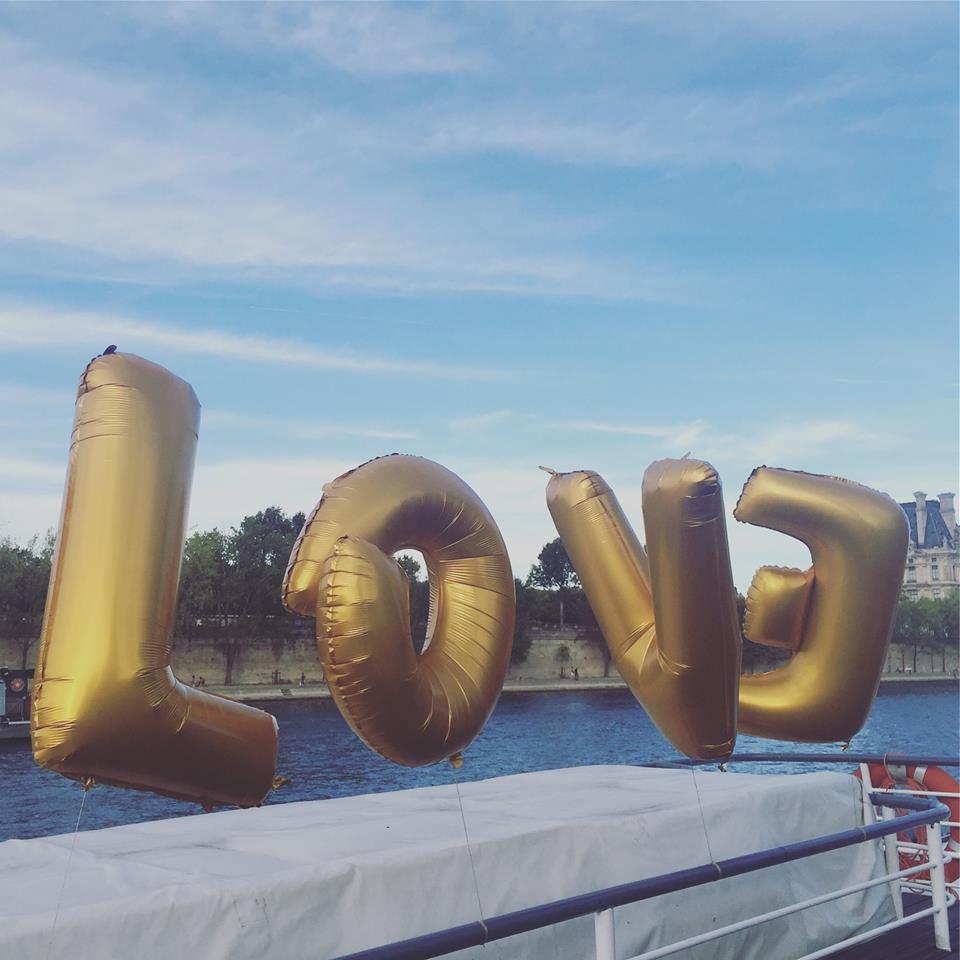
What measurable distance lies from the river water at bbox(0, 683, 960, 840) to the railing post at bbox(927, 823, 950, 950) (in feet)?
23.6

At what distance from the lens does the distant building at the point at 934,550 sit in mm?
108750

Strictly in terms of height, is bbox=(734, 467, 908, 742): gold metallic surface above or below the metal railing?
above

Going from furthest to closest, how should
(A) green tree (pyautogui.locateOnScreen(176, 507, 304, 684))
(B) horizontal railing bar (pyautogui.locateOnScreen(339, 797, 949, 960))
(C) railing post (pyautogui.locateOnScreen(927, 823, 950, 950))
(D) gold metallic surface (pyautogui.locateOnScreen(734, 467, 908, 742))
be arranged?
(A) green tree (pyautogui.locateOnScreen(176, 507, 304, 684))
(C) railing post (pyautogui.locateOnScreen(927, 823, 950, 950))
(D) gold metallic surface (pyautogui.locateOnScreen(734, 467, 908, 742))
(B) horizontal railing bar (pyautogui.locateOnScreen(339, 797, 949, 960))

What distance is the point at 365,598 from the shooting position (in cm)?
308

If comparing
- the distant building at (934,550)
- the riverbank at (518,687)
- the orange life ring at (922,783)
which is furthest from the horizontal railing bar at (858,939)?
the distant building at (934,550)

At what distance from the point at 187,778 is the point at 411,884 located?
129 centimetres

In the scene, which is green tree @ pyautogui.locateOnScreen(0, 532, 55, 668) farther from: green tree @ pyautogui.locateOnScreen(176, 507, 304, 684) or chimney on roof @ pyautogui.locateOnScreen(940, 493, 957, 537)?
chimney on roof @ pyautogui.locateOnScreen(940, 493, 957, 537)

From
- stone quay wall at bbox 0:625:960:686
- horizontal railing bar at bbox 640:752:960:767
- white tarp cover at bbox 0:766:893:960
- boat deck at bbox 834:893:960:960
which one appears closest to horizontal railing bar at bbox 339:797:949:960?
white tarp cover at bbox 0:766:893:960

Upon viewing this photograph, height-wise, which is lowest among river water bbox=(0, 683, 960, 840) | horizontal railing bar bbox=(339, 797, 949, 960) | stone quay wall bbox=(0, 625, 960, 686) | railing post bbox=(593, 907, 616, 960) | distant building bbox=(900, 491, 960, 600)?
river water bbox=(0, 683, 960, 840)

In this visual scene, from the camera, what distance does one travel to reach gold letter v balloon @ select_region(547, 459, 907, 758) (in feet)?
12.0

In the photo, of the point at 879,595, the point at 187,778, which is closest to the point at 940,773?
the point at 879,595

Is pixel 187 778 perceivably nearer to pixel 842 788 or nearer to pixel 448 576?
pixel 448 576

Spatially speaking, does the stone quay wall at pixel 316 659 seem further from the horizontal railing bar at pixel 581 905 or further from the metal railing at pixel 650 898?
the horizontal railing bar at pixel 581 905

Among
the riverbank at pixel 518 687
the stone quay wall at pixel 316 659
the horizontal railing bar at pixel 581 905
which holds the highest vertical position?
the horizontal railing bar at pixel 581 905
